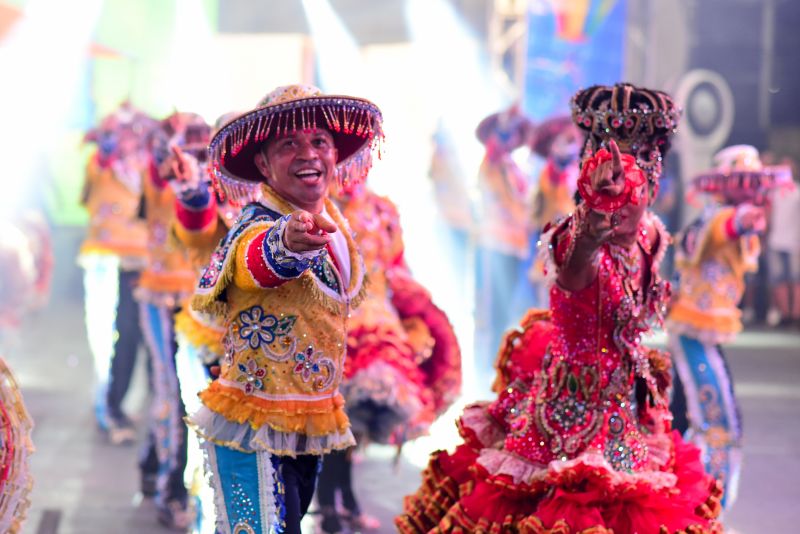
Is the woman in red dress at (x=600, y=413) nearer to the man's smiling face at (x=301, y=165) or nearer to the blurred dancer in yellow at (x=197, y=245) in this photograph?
the man's smiling face at (x=301, y=165)

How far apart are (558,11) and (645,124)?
39.5 feet

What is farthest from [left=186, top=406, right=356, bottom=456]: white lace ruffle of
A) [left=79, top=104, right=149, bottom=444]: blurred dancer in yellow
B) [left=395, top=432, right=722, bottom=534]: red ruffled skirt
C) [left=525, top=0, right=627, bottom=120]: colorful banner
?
[left=525, top=0, right=627, bottom=120]: colorful banner

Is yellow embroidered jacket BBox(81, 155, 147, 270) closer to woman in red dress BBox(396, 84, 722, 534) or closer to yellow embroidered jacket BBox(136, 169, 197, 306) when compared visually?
yellow embroidered jacket BBox(136, 169, 197, 306)

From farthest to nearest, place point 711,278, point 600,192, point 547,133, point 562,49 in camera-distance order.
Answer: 1. point 562,49
2. point 547,133
3. point 711,278
4. point 600,192

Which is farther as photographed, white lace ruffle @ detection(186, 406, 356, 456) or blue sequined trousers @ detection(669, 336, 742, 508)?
blue sequined trousers @ detection(669, 336, 742, 508)

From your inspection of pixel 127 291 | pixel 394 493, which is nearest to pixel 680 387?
pixel 394 493

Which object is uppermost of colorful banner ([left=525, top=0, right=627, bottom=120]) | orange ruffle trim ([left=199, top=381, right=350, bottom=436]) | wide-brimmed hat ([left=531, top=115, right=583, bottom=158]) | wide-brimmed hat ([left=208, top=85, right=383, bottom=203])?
colorful banner ([left=525, top=0, right=627, bottom=120])

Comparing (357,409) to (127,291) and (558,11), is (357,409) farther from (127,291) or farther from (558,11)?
(558,11)

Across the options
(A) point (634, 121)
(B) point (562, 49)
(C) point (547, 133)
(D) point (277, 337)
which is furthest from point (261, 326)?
(B) point (562, 49)

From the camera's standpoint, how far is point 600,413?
412cm

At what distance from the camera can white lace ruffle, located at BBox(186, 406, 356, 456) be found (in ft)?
13.1

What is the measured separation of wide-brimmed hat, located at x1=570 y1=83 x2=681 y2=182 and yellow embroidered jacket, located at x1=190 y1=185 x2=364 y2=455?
3.06 feet

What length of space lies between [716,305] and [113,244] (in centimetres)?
440

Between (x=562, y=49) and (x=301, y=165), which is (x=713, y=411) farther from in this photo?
(x=562, y=49)
